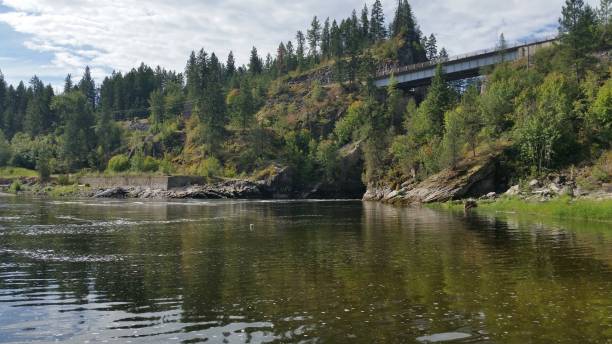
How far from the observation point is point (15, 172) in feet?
560

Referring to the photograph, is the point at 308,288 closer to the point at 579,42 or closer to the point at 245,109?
the point at 579,42

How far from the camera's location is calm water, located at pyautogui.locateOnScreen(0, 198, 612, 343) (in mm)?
15516

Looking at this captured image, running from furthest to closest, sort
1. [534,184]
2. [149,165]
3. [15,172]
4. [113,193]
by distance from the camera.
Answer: [15,172]
[149,165]
[113,193]
[534,184]

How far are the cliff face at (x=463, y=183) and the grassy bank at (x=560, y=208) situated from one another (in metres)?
11.0

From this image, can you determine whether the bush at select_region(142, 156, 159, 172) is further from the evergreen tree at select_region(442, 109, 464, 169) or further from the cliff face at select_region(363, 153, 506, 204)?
the evergreen tree at select_region(442, 109, 464, 169)

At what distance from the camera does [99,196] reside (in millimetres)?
130750

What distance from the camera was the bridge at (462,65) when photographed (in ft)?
456

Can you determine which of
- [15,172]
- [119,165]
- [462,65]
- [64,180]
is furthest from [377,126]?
[15,172]

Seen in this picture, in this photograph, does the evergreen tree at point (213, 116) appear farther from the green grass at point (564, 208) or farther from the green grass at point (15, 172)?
the green grass at point (564, 208)

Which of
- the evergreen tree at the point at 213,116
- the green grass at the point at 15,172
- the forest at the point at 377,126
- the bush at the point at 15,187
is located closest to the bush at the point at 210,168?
the forest at the point at 377,126

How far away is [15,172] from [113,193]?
6133cm

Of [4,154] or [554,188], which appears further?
[4,154]

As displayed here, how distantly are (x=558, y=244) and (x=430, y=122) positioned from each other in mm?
88739

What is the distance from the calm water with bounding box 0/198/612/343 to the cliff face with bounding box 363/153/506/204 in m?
45.5
